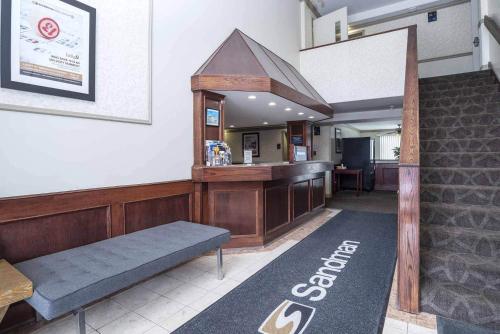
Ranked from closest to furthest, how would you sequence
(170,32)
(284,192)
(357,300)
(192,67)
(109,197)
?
1. (357,300)
2. (109,197)
3. (170,32)
4. (192,67)
5. (284,192)

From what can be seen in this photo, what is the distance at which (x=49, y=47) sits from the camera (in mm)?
1927

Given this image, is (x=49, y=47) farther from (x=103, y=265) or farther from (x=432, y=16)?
(x=432, y=16)

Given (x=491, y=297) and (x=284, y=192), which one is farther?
(x=284, y=192)

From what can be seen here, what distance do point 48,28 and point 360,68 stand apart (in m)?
5.15

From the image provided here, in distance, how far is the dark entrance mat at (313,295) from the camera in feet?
5.95

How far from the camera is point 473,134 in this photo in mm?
3090

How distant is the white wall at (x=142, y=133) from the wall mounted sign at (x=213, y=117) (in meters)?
0.26

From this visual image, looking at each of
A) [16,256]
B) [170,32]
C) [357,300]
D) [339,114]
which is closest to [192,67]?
[170,32]

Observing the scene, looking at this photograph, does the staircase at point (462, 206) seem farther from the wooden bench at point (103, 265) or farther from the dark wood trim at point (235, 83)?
the dark wood trim at point (235, 83)

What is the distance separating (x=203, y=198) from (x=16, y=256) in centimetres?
186

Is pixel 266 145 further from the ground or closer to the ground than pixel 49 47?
closer to the ground

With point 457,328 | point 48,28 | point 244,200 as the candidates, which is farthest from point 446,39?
point 48,28

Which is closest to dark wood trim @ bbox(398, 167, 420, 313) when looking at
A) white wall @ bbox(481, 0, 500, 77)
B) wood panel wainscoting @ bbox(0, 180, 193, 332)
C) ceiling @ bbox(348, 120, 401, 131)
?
wood panel wainscoting @ bbox(0, 180, 193, 332)

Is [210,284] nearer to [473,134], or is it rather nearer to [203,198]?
[203,198]
